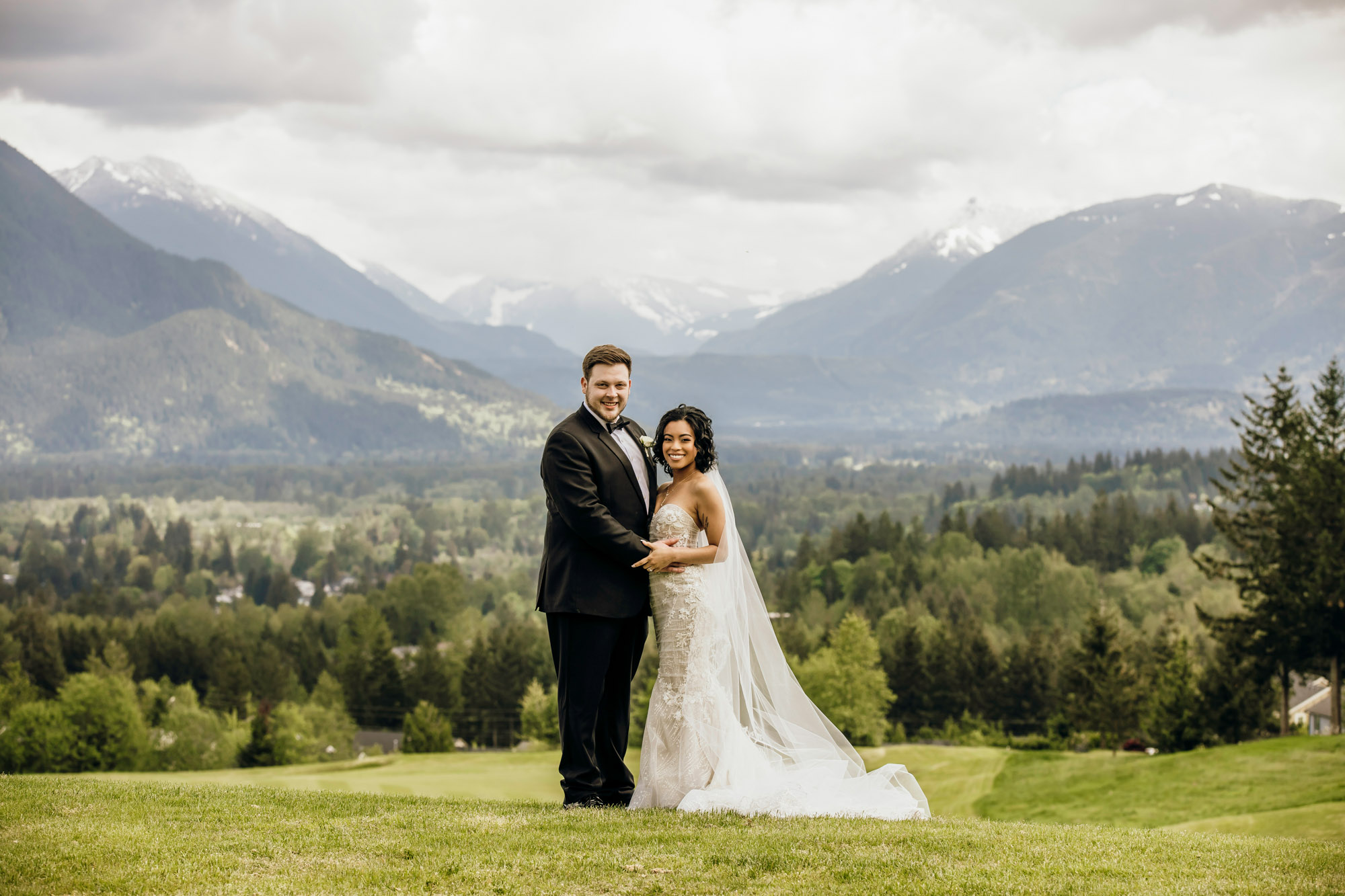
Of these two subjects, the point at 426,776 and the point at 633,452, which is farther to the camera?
the point at 426,776

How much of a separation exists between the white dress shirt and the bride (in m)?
0.19

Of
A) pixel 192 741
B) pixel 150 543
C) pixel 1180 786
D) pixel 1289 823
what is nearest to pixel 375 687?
pixel 192 741

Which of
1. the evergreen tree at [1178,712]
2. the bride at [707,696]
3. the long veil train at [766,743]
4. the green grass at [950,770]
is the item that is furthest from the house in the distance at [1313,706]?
the bride at [707,696]

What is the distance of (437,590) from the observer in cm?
10306

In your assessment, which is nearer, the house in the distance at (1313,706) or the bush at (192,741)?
the bush at (192,741)

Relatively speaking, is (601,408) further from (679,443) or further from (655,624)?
(655,624)

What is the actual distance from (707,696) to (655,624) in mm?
915

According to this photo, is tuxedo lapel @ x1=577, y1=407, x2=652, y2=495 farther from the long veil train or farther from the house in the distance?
the house in the distance

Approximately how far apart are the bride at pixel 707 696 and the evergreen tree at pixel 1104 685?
156ft

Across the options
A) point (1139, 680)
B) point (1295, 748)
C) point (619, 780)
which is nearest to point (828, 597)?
point (1139, 680)

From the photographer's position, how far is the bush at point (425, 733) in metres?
62.3

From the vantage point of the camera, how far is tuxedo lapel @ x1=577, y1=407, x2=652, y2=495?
34.6 ft

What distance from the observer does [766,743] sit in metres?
11.2

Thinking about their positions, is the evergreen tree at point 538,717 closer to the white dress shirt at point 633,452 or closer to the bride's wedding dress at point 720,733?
the bride's wedding dress at point 720,733
